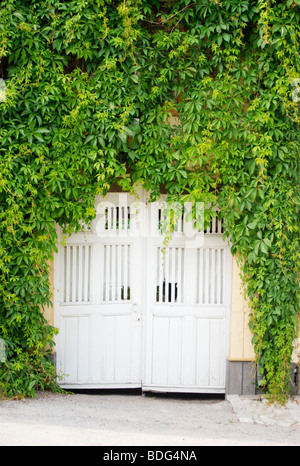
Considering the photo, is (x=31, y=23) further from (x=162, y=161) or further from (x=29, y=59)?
(x=162, y=161)

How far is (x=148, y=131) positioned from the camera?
221 inches

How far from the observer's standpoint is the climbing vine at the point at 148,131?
5.38 metres

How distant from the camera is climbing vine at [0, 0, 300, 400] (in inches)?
212

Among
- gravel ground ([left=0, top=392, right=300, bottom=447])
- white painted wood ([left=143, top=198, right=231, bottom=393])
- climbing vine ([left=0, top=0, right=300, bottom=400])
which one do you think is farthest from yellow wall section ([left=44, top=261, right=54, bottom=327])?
white painted wood ([left=143, top=198, right=231, bottom=393])

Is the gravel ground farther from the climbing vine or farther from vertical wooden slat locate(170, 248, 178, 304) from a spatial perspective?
vertical wooden slat locate(170, 248, 178, 304)

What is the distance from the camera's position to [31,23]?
539 cm

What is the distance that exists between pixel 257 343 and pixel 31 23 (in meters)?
4.47

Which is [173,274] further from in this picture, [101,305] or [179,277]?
[101,305]

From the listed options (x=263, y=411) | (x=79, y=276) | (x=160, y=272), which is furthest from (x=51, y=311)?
(x=263, y=411)

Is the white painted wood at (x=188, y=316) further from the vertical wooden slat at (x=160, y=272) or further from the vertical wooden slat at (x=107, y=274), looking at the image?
the vertical wooden slat at (x=107, y=274)

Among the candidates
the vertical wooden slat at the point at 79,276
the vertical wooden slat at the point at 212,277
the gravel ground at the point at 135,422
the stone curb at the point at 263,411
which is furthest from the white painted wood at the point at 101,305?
the stone curb at the point at 263,411

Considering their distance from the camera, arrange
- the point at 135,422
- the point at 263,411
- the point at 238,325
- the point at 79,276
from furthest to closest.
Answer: the point at 79,276, the point at 238,325, the point at 263,411, the point at 135,422

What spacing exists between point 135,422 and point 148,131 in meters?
3.22

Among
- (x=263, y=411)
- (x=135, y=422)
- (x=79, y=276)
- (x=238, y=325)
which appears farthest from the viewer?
(x=79, y=276)
